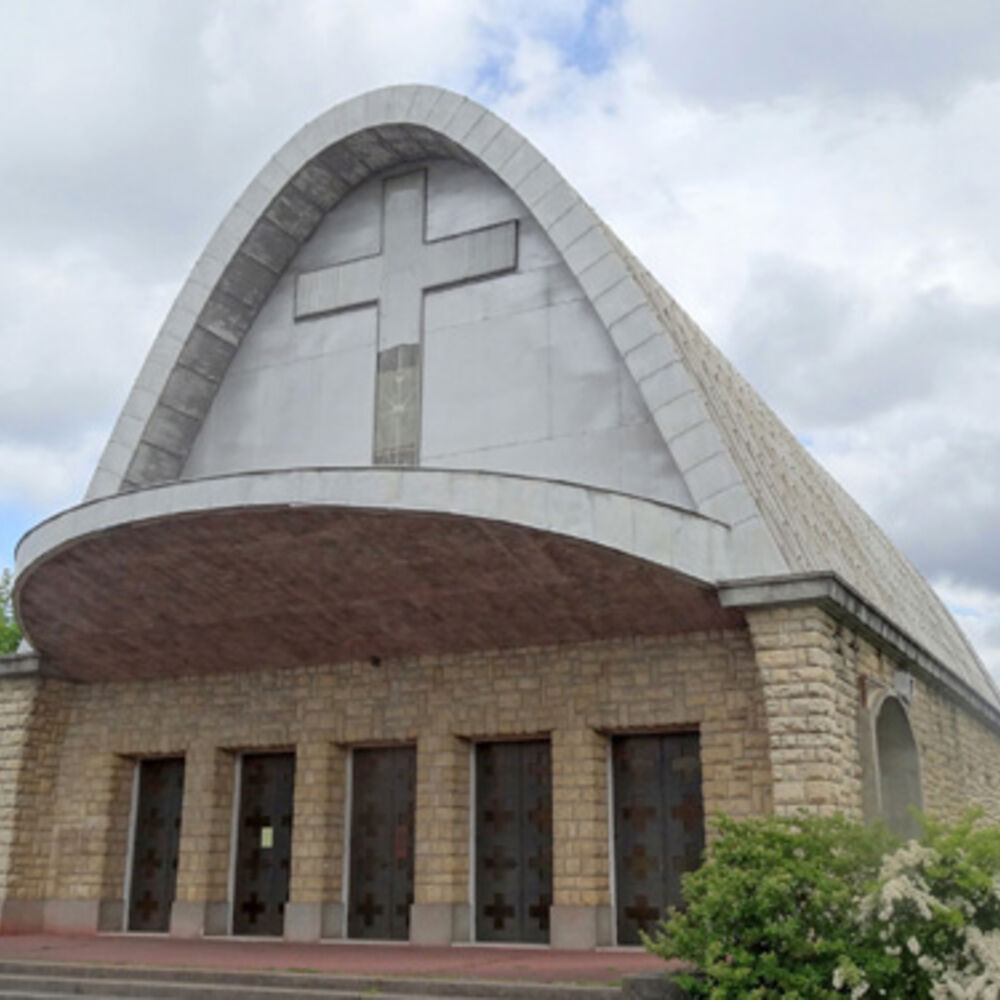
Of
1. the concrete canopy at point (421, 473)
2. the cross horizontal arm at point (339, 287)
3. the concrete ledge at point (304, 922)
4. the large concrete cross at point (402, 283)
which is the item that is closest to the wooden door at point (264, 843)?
the concrete ledge at point (304, 922)

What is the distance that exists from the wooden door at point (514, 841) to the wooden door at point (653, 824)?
948 mm

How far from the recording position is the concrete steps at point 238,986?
9.70 m

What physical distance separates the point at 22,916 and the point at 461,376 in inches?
381

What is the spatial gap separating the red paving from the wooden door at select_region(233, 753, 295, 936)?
0.80 m

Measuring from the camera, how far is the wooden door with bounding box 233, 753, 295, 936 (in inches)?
637

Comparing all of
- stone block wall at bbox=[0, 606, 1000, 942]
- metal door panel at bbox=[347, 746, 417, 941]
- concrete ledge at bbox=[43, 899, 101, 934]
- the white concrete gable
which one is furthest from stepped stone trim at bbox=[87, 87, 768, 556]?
concrete ledge at bbox=[43, 899, 101, 934]

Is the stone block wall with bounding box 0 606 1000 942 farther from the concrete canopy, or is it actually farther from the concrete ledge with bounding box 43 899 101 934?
the concrete canopy

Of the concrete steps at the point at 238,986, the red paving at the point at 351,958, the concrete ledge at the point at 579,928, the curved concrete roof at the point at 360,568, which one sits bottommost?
the concrete steps at the point at 238,986

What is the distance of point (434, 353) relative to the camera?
16500mm

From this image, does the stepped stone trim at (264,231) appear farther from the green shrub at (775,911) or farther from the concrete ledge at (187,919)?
the green shrub at (775,911)

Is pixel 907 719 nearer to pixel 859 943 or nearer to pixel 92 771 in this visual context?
pixel 859 943

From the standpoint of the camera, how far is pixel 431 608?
14164 mm

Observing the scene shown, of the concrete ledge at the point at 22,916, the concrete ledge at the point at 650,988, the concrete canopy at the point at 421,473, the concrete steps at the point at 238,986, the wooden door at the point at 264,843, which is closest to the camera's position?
the concrete ledge at the point at 650,988

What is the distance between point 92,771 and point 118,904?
1900 mm
